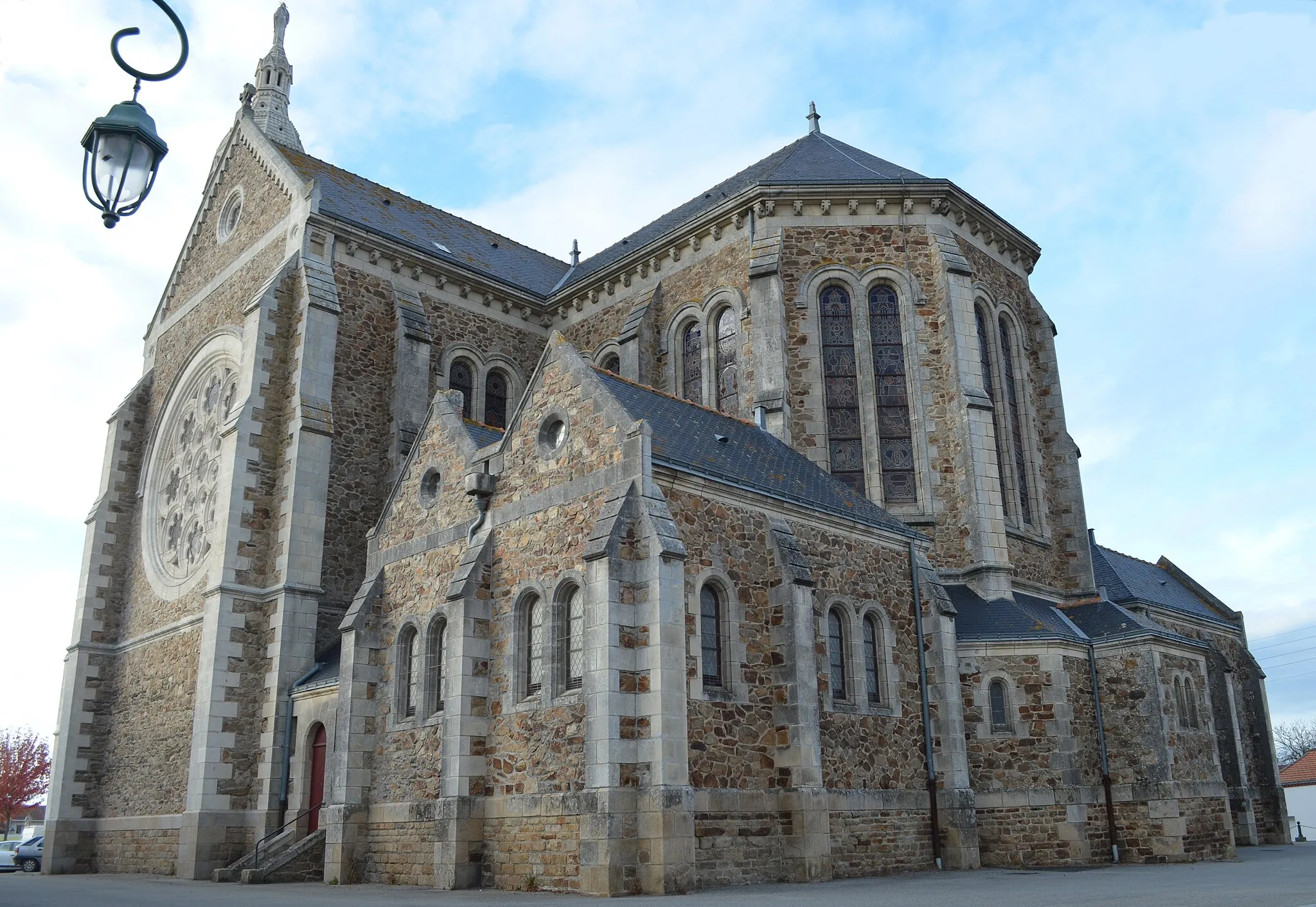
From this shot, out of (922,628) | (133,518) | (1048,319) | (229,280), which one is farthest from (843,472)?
(133,518)

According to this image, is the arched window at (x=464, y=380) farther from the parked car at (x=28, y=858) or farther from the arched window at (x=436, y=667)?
the parked car at (x=28, y=858)

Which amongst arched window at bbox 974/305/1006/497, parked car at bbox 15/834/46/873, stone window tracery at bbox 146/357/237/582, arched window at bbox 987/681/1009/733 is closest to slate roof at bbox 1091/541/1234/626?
arched window at bbox 974/305/1006/497

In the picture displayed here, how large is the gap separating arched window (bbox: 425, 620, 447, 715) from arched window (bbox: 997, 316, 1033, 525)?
13.9 meters

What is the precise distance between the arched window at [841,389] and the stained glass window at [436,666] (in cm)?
1026

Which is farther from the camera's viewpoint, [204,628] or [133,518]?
[133,518]

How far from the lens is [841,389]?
82.3 feet

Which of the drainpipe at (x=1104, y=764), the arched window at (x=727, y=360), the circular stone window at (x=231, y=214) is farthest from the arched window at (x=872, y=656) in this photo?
the circular stone window at (x=231, y=214)

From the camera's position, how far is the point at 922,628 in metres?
19.2

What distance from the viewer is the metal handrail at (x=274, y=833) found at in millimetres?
20141

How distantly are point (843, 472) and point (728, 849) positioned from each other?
11372mm

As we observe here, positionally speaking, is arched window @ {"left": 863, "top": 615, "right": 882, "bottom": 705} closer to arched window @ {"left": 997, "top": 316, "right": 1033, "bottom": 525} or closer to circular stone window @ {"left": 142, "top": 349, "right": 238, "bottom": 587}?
arched window @ {"left": 997, "top": 316, "right": 1033, "bottom": 525}

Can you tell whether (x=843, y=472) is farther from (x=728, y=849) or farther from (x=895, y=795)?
(x=728, y=849)

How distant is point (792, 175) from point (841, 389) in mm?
5976

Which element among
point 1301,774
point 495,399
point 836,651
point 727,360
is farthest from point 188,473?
point 1301,774
